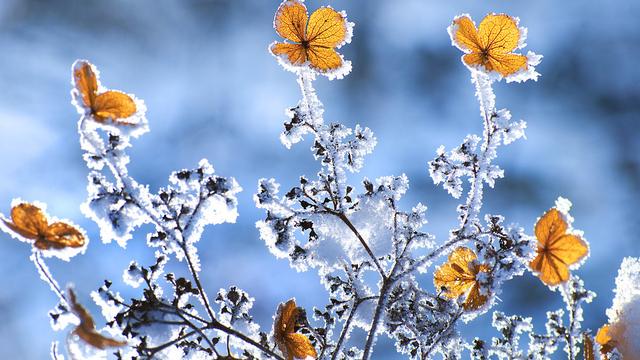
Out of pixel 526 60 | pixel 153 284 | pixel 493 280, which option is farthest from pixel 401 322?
pixel 526 60

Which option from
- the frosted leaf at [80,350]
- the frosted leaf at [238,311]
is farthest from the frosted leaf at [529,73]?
the frosted leaf at [80,350]

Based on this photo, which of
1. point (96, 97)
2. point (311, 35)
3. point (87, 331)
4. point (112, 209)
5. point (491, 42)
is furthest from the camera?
point (311, 35)

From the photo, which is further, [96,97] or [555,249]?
[555,249]

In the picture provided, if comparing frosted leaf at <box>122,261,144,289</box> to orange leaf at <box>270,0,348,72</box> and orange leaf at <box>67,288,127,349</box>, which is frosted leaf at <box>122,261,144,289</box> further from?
orange leaf at <box>270,0,348,72</box>

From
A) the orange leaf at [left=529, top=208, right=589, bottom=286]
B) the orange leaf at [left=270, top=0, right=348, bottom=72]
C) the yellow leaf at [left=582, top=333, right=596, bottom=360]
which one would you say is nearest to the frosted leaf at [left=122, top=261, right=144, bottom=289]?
the orange leaf at [left=270, top=0, right=348, bottom=72]

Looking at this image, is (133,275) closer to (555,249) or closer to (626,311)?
(555,249)

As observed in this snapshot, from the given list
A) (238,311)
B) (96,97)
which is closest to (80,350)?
(238,311)
